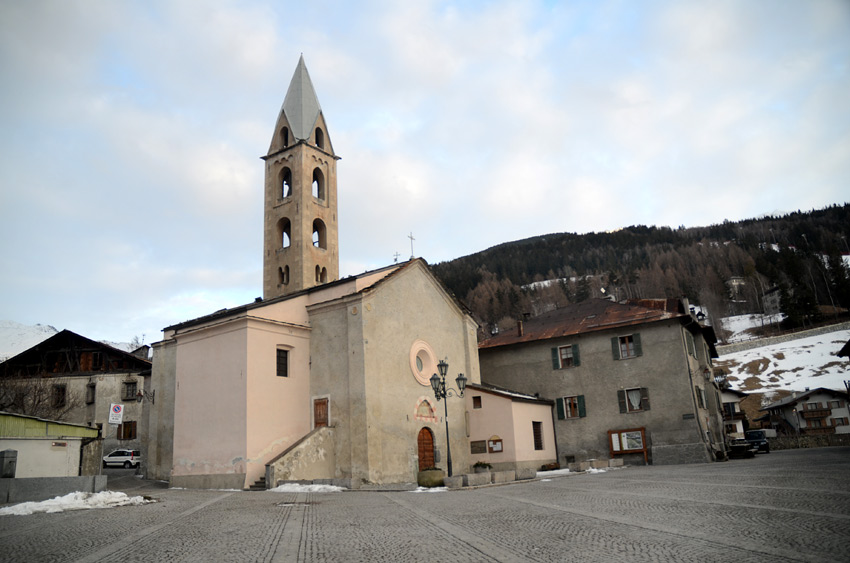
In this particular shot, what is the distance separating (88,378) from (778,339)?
3572 inches

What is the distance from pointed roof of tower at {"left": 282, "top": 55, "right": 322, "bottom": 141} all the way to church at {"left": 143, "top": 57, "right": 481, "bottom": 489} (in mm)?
15289

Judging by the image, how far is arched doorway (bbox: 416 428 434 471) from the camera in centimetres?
2700

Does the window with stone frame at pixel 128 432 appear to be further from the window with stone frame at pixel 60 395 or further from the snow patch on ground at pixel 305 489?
the snow patch on ground at pixel 305 489

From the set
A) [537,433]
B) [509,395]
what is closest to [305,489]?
[509,395]

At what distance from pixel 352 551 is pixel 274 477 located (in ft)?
50.9

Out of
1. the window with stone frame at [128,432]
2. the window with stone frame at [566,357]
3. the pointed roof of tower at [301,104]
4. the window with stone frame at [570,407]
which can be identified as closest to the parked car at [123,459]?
the window with stone frame at [128,432]

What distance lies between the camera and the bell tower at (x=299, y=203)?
1467 inches

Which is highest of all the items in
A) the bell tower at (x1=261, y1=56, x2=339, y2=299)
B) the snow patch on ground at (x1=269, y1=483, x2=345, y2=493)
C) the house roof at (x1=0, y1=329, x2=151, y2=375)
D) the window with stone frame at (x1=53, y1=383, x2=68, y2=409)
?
the bell tower at (x1=261, y1=56, x2=339, y2=299)

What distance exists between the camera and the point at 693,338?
33.5m

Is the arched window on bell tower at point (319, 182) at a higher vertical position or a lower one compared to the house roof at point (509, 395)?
higher

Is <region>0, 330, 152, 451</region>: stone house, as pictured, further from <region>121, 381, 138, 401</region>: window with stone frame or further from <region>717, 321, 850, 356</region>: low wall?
<region>717, 321, 850, 356</region>: low wall

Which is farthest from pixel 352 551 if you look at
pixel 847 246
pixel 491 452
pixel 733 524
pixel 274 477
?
pixel 847 246

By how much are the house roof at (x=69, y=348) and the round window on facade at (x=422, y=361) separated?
94.3 ft

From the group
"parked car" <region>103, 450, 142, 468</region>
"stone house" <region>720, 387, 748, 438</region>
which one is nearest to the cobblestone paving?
"parked car" <region>103, 450, 142, 468</region>
